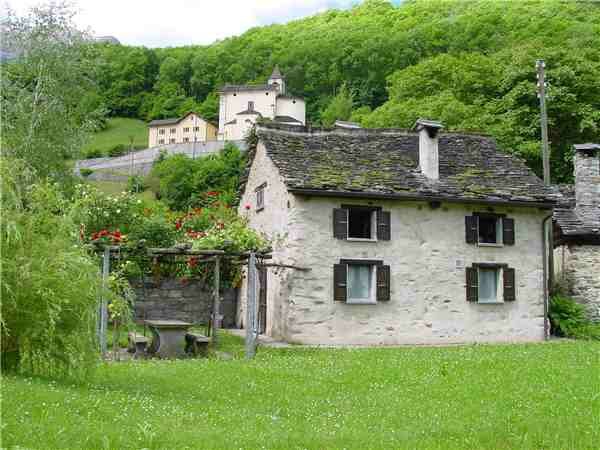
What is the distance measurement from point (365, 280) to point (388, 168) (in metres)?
3.63

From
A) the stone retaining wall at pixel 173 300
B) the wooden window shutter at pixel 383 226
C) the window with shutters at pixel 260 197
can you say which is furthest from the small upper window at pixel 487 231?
the stone retaining wall at pixel 173 300

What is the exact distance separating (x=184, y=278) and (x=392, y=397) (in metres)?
13.3

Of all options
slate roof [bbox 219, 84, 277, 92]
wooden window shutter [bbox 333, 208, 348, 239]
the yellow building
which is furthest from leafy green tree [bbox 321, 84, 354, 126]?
wooden window shutter [bbox 333, 208, 348, 239]

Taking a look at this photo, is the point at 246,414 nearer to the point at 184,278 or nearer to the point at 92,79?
the point at 184,278

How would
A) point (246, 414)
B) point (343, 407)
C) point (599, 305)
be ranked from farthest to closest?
point (599, 305), point (343, 407), point (246, 414)

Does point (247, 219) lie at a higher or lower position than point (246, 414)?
higher

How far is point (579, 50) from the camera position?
38.2 metres

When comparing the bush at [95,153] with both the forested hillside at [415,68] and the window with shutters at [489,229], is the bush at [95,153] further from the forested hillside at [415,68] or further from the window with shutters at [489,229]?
the window with shutters at [489,229]

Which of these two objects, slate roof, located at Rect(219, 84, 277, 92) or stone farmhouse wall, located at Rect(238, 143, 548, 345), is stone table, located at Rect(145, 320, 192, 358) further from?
slate roof, located at Rect(219, 84, 277, 92)

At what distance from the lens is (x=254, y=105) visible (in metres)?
106

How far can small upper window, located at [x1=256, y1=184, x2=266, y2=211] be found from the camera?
22.5 m

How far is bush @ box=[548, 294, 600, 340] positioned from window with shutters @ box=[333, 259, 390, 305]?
658 centimetres

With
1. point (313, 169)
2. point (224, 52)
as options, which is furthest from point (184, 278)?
point (224, 52)

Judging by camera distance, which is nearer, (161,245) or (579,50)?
(161,245)
